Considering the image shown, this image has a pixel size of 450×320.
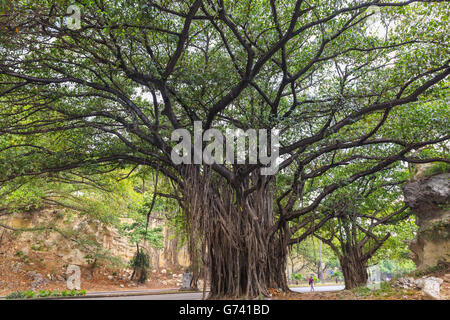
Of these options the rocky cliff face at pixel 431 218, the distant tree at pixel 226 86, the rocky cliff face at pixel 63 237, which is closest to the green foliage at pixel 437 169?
the rocky cliff face at pixel 431 218

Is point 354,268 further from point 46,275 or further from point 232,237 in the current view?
point 46,275

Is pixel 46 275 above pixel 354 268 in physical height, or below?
below

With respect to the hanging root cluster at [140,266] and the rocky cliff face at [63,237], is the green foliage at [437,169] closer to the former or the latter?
the rocky cliff face at [63,237]

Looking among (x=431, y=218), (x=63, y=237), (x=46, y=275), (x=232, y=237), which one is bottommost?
(x=46, y=275)

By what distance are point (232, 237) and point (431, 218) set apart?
3.85 meters

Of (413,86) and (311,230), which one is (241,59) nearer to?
(413,86)

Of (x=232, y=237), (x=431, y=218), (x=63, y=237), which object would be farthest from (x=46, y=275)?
(x=431, y=218)

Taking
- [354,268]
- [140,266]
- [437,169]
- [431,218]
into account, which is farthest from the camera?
[140,266]

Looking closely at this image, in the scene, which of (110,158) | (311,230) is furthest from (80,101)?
(311,230)

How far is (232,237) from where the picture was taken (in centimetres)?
512

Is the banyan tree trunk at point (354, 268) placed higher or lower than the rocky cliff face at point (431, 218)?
lower

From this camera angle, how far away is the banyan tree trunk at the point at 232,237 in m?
4.72

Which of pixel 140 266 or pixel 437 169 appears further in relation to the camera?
pixel 140 266

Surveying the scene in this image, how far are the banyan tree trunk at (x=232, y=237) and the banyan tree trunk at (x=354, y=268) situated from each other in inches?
157
